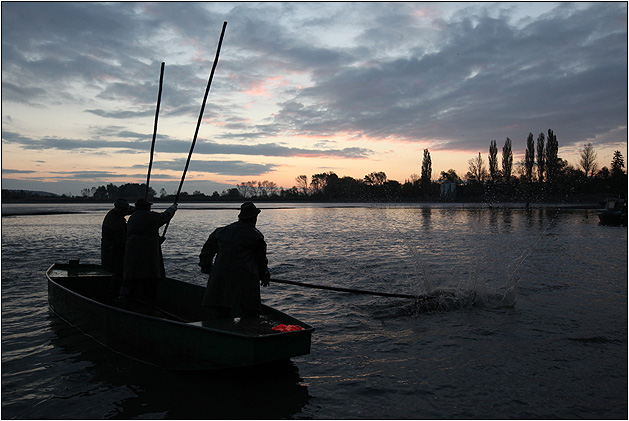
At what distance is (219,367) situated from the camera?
6.16 m

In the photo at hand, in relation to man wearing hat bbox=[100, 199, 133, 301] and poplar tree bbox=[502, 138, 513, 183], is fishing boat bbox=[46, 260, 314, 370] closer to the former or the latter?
man wearing hat bbox=[100, 199, 133, 301]

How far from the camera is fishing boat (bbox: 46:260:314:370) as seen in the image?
5891 mm

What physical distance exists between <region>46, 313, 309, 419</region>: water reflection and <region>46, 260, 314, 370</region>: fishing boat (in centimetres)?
26

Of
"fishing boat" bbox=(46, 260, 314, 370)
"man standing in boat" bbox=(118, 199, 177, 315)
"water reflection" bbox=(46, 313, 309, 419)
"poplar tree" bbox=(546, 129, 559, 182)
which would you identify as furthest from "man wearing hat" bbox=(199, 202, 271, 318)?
"poplar tree" bbox=(546, 129, 559, 182)

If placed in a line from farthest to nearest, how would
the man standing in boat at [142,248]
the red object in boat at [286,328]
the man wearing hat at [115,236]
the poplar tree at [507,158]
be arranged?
the poplar tree at [507,158]
the man wearing hat at [115,236]
the man standing in boat at [142,248]
the red object in boat at [286,328]

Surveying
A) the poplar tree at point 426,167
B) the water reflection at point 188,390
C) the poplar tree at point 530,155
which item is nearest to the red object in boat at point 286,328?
the water reflection at point 188,390

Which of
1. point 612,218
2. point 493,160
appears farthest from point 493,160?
point 612,218

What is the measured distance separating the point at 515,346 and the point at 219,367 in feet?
19.2

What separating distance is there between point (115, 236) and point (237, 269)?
400 centimetres

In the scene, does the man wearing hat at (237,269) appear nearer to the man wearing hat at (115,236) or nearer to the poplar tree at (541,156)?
the man wearing hat at (115,236)

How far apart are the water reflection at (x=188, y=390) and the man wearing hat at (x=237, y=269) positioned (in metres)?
1.02

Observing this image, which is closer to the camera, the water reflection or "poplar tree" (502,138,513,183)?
the water reflection

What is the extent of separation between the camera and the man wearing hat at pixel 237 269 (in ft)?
21.7

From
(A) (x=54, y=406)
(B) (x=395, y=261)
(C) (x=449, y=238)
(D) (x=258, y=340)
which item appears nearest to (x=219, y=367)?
(D) (x=258, y=340)
